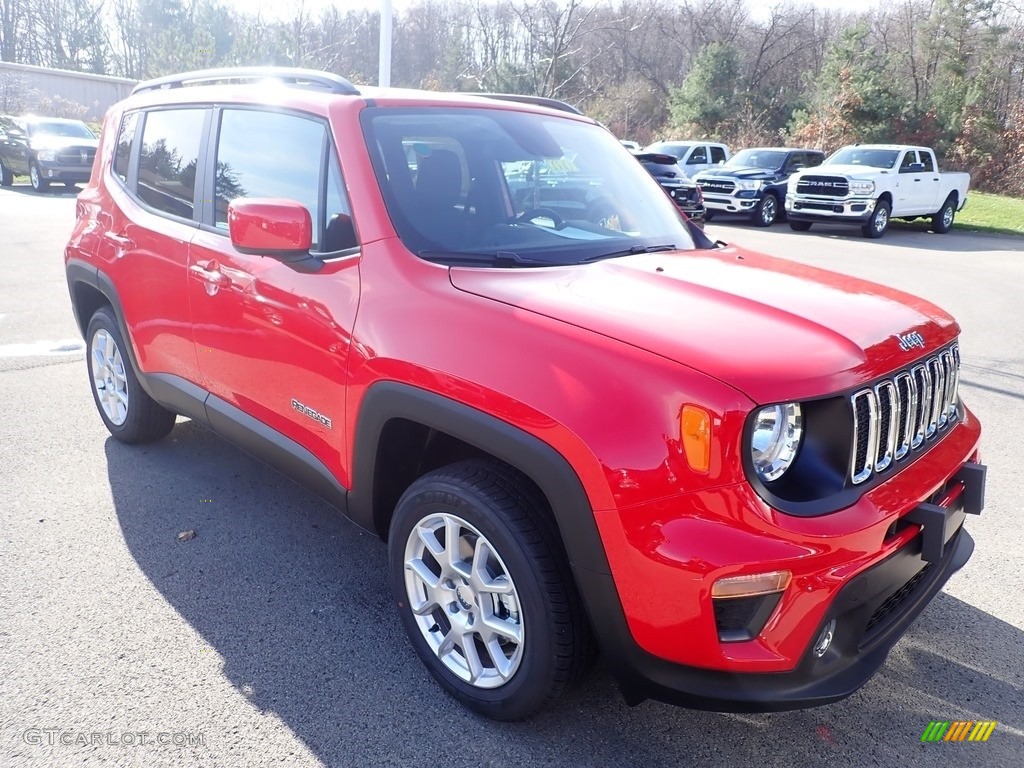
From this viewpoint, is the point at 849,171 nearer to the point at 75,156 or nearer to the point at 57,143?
the point at 75,156

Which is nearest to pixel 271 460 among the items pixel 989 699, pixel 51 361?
pixel 989 699

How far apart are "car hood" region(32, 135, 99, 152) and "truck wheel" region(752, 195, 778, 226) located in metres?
15.6

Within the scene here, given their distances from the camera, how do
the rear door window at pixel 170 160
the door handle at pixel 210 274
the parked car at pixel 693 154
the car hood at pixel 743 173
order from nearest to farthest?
the door handle at pixel 210 274 → the rear door window at pixel 170 160 → the car hood at pixel 743 173 → the parked car at pixel 693 154

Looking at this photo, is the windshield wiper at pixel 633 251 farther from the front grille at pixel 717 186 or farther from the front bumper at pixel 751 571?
the front grille at pixel 717 186

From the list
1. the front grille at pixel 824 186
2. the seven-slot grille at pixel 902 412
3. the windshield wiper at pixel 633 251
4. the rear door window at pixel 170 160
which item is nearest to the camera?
the seven-slot grille at pixel 902 412

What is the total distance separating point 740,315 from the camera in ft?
8.05

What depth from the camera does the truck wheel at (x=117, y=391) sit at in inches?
178

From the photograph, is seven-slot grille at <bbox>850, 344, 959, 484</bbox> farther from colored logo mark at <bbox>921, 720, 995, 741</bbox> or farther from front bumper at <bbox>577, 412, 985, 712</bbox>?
colored logo mark at <bbox>921, 720, 995, 741</bbox>

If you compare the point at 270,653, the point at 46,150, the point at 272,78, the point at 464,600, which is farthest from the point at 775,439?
the point at 46,150

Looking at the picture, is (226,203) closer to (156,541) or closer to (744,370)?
(156,541)

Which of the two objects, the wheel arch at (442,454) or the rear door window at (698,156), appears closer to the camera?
the wheel arch at (442,454)

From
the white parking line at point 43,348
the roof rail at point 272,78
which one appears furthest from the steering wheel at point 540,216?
the white parking line at point 43,348

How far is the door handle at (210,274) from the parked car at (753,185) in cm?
1733

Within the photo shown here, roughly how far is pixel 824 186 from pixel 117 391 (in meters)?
16.4
